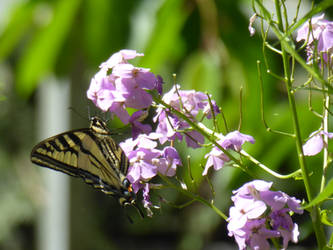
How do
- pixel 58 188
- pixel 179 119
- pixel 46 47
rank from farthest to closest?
pixel 58 188, pixel 46 47, pixel 179 119

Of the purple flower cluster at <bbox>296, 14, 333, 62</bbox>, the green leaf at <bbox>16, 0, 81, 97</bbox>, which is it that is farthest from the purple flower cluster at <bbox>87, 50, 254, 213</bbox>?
the green leaf at <bbox>16, 0, 81, 97</bbox>

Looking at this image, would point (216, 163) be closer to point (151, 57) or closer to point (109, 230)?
point (151, 57)

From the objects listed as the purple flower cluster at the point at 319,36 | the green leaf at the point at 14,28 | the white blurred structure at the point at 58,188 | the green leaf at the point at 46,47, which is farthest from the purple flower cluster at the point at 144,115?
the white blurred structure at the point at 58,188

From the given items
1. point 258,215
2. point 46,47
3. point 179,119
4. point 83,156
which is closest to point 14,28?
point 46,47

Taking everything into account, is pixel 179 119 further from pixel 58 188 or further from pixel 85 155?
pixel 58 188

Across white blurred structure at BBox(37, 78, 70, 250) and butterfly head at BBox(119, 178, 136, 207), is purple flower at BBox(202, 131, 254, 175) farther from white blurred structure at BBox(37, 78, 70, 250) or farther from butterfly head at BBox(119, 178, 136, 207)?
white blurred structure at BBox(37, 78, 70, 250)

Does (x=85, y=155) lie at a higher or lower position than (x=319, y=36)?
lower
